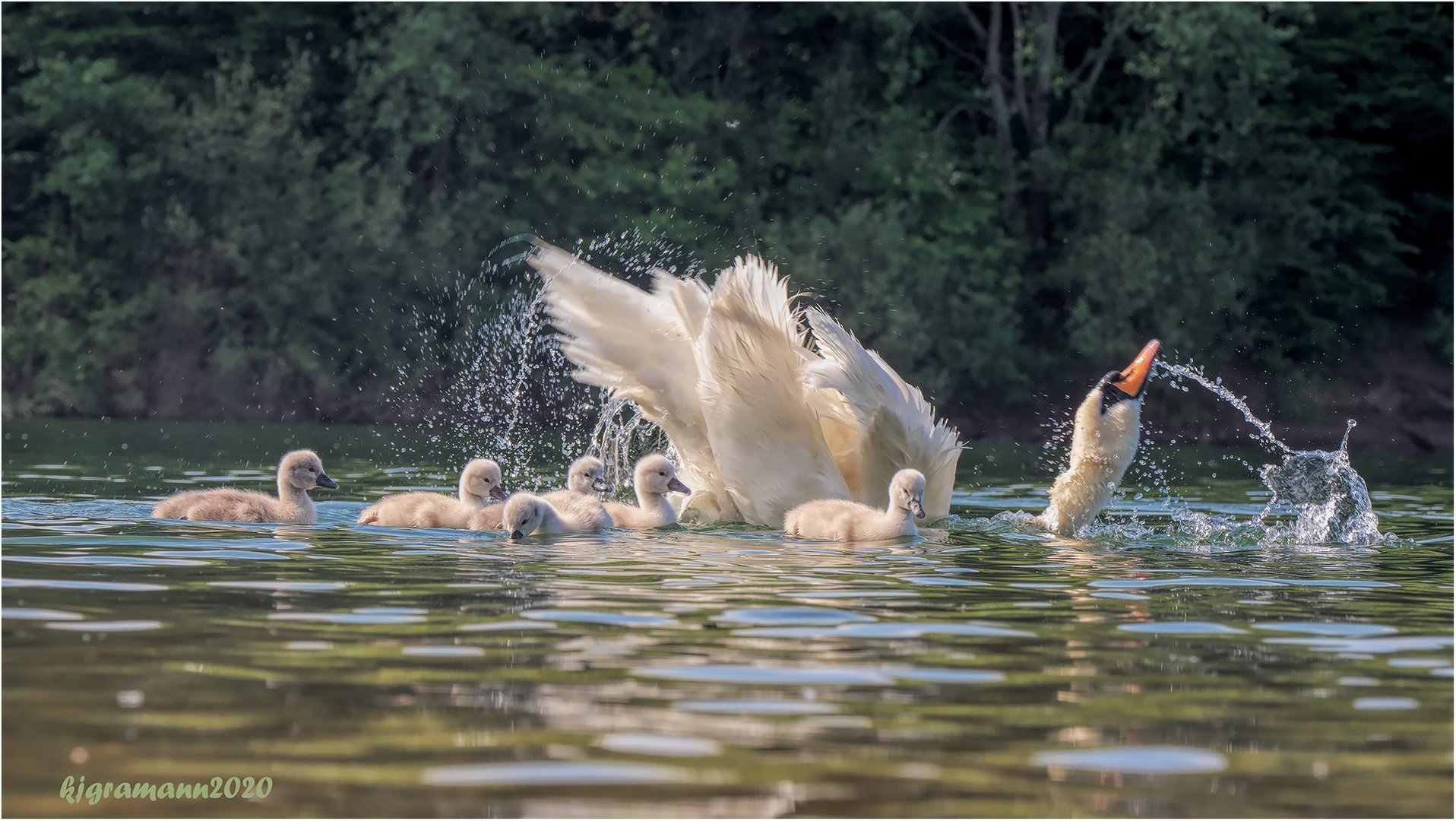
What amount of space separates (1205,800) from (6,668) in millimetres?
3463

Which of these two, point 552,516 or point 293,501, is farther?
point 293,501

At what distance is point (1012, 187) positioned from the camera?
3294cm

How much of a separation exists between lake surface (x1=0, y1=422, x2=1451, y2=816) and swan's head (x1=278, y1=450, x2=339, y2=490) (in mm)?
283

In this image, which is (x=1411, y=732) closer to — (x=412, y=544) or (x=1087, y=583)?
(x=1087, y=583)

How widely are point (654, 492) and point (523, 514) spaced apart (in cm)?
114

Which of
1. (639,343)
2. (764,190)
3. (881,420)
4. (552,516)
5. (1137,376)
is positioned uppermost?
(764,190)

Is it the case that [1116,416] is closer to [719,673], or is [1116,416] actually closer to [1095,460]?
[1095,460]

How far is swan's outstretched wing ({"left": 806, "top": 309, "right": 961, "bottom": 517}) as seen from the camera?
1023cm

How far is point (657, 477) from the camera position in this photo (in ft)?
35.8

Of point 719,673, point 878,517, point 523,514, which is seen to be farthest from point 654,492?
point 719,673

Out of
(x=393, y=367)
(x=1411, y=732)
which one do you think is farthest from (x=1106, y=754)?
(x=393, y=367)

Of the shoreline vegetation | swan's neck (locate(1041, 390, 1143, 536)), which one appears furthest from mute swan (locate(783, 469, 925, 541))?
the shoreline vegetation

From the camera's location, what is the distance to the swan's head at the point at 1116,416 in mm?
10539

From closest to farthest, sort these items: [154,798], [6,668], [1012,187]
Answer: [154,798], [6,668], [1012,187]
